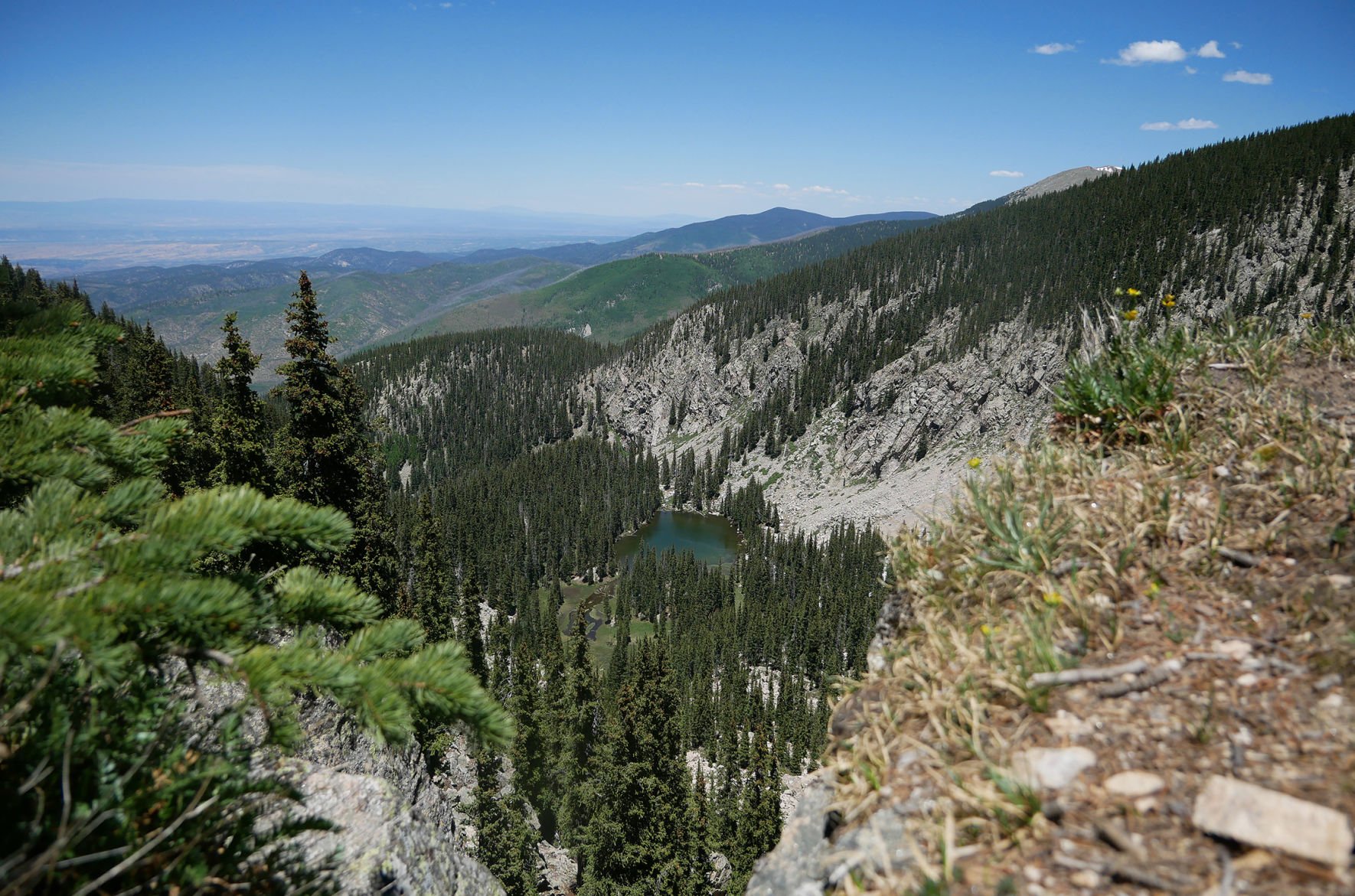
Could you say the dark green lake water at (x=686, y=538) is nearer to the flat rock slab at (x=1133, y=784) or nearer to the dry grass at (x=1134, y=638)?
the dry grass at (x=1134, y=638)

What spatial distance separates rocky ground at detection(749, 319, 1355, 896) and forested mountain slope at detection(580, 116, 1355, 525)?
13604 cm

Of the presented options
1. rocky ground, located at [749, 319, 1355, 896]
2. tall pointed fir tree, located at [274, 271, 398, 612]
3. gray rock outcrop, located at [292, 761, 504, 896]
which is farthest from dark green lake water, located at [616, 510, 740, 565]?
rocky ground, located at [749, 319, 1355, 896]

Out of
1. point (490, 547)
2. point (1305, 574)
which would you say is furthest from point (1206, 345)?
point (490, 547)

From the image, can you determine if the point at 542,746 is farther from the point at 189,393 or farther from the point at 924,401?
the point at 924,401

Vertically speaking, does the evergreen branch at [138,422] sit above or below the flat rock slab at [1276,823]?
above

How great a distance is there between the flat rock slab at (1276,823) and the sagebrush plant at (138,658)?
3.64 metres

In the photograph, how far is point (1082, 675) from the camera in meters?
3.76

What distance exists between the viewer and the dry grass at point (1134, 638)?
296 cm

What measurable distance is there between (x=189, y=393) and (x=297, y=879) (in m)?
54.5

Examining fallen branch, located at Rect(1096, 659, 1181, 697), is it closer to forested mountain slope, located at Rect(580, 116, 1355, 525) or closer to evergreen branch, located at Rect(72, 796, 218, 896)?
evergreen branch, located at Rect(72, 796, 218, 896)

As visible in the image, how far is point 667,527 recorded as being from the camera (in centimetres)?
16862

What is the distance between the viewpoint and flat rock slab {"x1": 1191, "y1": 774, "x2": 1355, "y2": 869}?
250cm

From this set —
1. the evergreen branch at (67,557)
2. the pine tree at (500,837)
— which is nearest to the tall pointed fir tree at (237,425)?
the pine tree at (500,837)

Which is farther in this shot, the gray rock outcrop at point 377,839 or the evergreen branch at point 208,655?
the gray rock outcrop at point 377,839
